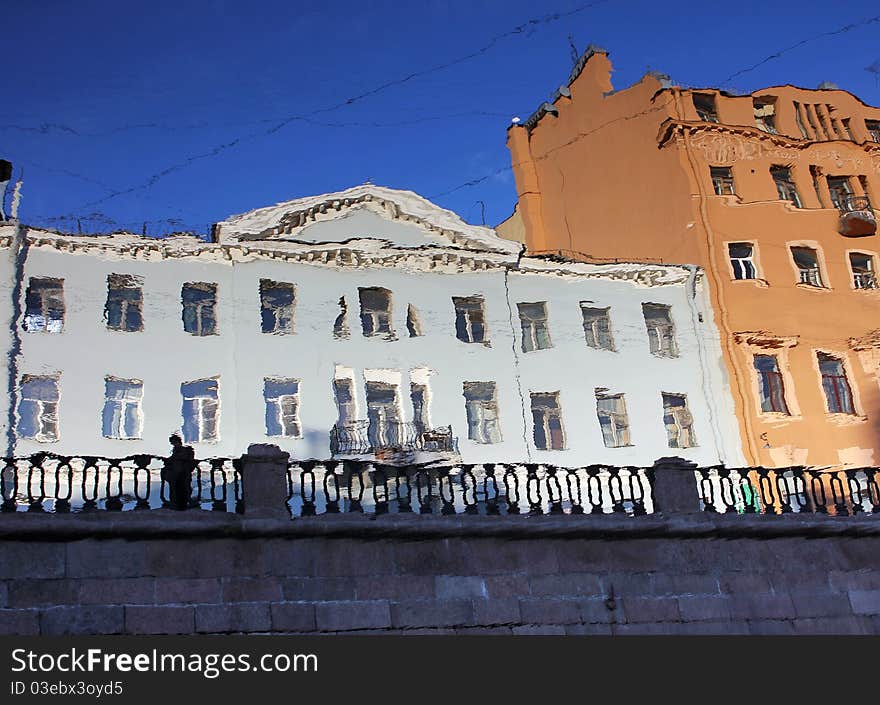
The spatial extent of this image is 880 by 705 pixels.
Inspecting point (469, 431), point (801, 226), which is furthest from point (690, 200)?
point (469, 431)

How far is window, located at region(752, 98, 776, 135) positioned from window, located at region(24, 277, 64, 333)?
863 inches

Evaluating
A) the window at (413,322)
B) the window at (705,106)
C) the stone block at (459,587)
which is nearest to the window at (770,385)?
the window at (705,106)

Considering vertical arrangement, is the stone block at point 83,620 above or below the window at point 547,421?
below

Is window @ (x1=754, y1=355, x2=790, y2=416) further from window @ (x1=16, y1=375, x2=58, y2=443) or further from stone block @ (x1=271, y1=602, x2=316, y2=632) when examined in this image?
stone block @ (x1=271, y1=602, x2=316, y2=632)

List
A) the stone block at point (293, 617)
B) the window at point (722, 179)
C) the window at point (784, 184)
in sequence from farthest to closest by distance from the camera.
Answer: the window at point (784, 184) < the window at point (722, 179) < the stone block at point (293, 617)

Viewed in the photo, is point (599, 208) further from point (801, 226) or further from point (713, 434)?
point (713, 434)

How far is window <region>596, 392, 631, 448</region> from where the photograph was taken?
32.7m

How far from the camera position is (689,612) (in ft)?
54.3

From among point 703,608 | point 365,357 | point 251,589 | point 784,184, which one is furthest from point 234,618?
point 784,184

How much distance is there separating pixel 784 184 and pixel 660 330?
6491 millimetres

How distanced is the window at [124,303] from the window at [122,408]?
1.50 meters

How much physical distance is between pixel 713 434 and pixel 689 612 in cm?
1673

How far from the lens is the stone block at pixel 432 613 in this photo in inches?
598

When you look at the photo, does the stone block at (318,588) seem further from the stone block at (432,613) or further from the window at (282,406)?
the window at (282,406)
